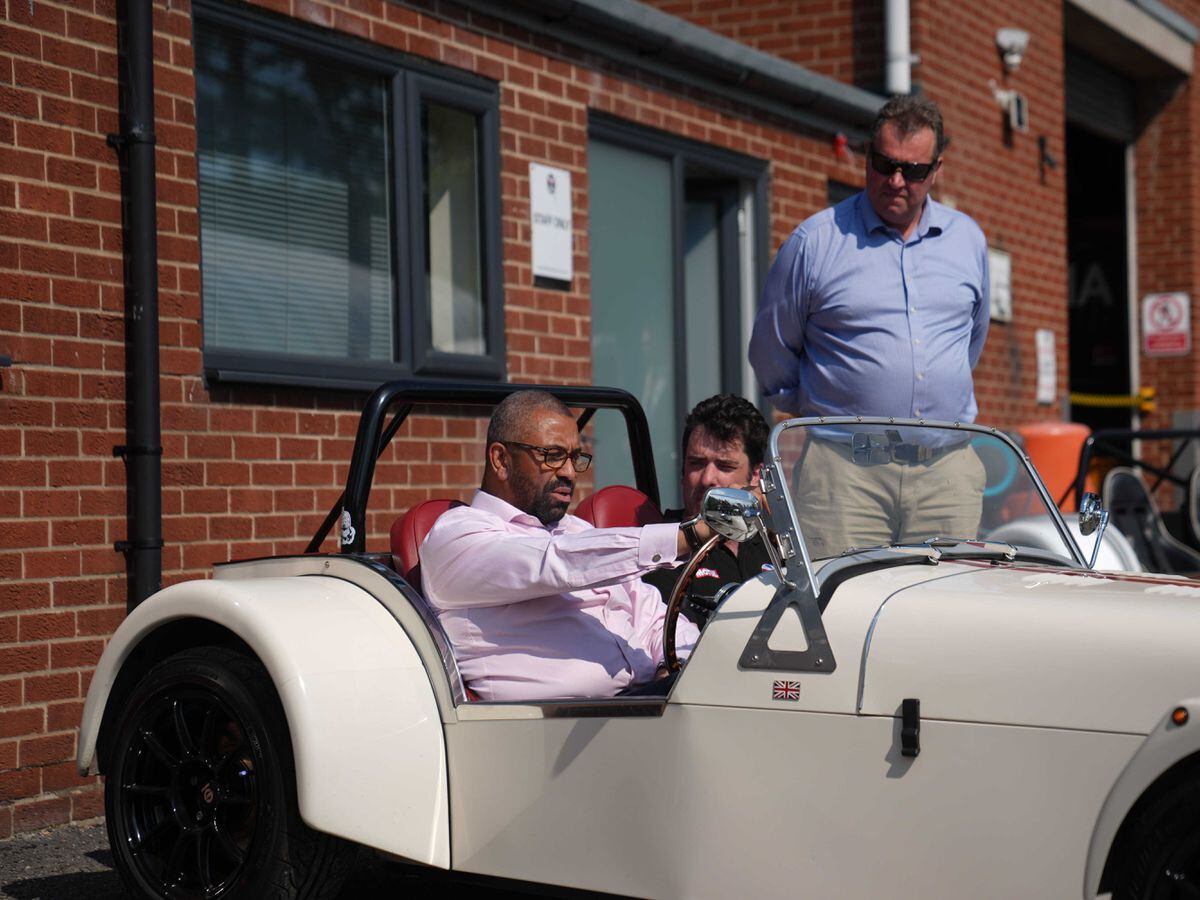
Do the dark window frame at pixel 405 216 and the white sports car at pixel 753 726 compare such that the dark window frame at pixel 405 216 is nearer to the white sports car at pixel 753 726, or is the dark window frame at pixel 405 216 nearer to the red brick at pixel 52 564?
the red brick at pixel 52 564

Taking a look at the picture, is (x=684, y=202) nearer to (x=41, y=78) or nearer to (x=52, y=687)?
(x=41, y=78)

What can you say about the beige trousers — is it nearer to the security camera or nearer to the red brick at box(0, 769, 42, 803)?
the red brick at box(0, 769, 42, 803)

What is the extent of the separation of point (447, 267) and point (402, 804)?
4.28 meters

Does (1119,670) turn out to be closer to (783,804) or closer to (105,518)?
(783,804)

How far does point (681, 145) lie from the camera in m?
9.50

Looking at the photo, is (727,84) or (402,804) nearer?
(402,804)

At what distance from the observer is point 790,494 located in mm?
3822

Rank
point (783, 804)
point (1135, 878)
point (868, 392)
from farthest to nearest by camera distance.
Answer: point (868, 392)
point (783, 804)
point (1135, 878)

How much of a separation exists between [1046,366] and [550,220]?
5.82 meters

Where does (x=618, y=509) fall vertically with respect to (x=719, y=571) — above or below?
above

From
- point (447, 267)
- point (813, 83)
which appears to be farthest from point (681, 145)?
point (447, 267)

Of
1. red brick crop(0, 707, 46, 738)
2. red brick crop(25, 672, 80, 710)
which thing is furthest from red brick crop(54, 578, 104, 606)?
red brick crop(0, 707, 46, 738)

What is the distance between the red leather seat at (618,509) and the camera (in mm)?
4957

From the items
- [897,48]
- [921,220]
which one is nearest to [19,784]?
[921,220]
